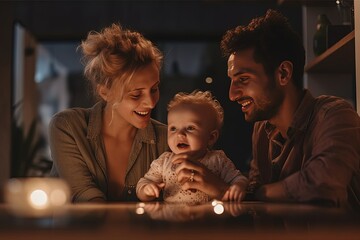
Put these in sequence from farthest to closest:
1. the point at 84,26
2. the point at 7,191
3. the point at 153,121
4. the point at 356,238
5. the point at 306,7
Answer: the point at 84,26, the point at 306,7, the point at 153,121, the point at 7,191, the point at 356,238

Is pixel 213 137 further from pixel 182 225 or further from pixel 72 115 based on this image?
pixel 182 225

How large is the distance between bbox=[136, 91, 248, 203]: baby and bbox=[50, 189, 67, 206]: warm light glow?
92 millimetres

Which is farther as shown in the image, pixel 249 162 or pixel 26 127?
pixel 26 127

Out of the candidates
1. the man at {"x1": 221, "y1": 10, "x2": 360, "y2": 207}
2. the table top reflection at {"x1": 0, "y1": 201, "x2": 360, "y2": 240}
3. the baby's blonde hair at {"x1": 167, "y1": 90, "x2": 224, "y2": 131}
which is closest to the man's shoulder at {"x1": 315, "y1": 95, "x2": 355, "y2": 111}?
the man at {"x1": 221, "y1": 10, "x2": 360, "y2": 207}

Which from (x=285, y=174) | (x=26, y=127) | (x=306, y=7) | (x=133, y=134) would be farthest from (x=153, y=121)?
(x=26, y=127)

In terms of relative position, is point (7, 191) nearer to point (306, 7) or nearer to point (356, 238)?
point (356, 238)

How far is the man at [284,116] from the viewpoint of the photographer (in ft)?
2.01

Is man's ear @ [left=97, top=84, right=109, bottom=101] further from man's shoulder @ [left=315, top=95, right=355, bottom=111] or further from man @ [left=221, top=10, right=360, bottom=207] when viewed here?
man's shoulder @ [left=315, top=95, right=355, bottom=111]

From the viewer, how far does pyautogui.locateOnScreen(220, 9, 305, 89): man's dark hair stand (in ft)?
2.17

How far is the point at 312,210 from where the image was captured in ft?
1.50

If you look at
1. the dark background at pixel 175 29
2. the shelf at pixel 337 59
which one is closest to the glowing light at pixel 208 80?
the dark background at pixel 175 29

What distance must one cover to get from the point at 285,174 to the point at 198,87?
0.15 m

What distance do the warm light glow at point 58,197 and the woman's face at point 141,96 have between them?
→ 0.13 meters

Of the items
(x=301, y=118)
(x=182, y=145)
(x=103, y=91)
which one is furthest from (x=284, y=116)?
(x=103, y=91)
